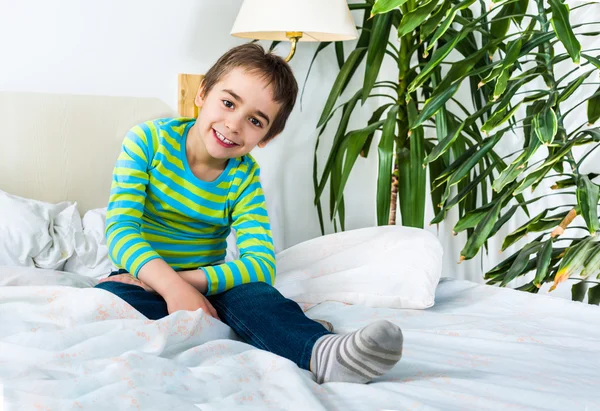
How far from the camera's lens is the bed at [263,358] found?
0.74 metres

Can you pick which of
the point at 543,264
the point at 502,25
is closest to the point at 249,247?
the point at 543,264

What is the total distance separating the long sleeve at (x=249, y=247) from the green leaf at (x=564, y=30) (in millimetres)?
691

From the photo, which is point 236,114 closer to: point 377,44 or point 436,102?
point 436,102

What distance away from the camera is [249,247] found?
1.30 meters

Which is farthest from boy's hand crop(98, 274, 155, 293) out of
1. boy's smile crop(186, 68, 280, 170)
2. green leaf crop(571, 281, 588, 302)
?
green leaf crop(571, 281, 588, 302)

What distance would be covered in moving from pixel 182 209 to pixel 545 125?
30.6 inches

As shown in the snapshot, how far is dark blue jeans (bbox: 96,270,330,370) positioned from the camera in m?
1.00

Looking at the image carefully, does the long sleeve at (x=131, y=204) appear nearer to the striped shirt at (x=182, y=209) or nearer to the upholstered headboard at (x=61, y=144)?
the striped shirt at (x=182, y=209)

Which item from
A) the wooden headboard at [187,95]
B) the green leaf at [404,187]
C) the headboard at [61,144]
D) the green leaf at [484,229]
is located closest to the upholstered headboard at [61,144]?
the headboard at [61,144]

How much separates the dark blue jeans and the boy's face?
28 centimetres

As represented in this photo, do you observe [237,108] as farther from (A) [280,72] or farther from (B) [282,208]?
(B) [282,208]

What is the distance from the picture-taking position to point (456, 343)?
3.60ft

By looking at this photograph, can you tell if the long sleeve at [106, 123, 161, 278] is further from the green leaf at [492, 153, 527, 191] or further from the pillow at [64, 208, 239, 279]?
the green leaf at [492, 153, 527, 191]

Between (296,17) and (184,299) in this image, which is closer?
(184,299)
